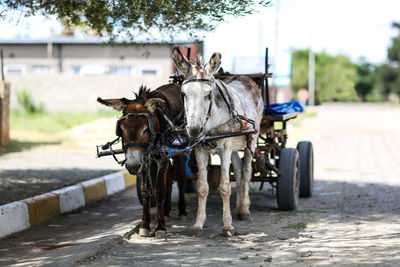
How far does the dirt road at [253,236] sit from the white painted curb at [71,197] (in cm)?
23

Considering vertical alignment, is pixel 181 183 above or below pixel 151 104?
below

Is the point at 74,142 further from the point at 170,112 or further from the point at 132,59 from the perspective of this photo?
the point at 132,59

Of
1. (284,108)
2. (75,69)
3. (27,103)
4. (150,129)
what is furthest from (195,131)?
(75,69)

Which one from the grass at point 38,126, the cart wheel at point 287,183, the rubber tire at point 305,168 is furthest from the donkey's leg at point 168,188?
the grass at point 38,126

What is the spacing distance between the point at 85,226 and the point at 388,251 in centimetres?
399

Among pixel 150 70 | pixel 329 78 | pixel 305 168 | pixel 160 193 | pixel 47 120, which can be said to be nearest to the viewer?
pixel 160 193

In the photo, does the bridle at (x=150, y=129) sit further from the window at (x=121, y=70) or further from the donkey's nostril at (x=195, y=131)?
the window at (x=121, y=70)

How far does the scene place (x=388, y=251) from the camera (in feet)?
18.0

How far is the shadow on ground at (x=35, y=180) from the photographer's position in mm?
8523

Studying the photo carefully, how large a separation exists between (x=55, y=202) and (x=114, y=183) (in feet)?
8.31

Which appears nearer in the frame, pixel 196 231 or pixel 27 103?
pixel 196 231

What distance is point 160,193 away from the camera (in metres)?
6.84

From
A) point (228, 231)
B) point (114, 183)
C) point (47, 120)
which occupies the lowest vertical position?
point (114, 183)

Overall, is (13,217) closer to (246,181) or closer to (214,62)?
(246,181)
